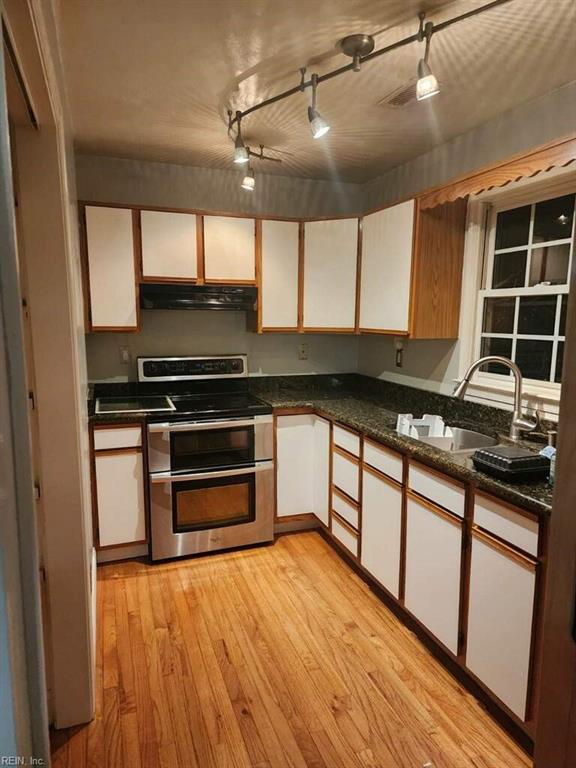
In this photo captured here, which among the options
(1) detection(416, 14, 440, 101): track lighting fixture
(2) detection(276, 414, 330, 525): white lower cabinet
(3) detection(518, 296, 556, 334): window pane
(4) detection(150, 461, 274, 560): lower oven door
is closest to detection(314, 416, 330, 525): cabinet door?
(2) detection(276, 414, 330, 525): white lower cabinet

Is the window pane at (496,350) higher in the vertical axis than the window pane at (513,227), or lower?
lower

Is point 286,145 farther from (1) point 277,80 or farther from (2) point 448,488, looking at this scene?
(2) point 448,488

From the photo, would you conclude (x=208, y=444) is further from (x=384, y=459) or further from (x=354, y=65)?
(x=354, y=65)

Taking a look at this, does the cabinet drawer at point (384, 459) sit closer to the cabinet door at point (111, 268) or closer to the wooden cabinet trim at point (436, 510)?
the wooden cabinet trim at point (436, 510)

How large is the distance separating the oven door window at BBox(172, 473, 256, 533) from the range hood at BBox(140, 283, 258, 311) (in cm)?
112

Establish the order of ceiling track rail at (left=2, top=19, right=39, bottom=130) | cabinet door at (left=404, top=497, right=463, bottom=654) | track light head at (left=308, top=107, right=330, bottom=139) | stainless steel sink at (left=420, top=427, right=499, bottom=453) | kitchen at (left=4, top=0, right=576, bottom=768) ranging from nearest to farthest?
1. ceiling track rail at (left=2, top=19, right=39, bottom=130)
2. kitchen at (left=4, top=0, right=576, bottom=768)
3. track light head at (left=308, top=107, right=330, bottom=139)
4. cabinet door at (left=404, top=497, right=463, bottom=654)
5. stainless steel sink at (left=420, top=427, right=499, bottom=453)

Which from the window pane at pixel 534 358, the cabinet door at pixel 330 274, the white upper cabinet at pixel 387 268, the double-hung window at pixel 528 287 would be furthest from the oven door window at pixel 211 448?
the window pane at pixel 534 358

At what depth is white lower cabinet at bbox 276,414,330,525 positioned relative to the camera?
3.08 meters

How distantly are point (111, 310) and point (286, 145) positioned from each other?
1.46 meters

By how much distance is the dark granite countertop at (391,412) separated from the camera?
1646mm

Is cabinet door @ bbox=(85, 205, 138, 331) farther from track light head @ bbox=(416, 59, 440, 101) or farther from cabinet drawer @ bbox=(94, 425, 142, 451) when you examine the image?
track light head @ bbox=(416, 59, 440, 101)

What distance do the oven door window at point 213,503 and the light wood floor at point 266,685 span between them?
32 centimetres

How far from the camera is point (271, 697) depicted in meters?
1.88

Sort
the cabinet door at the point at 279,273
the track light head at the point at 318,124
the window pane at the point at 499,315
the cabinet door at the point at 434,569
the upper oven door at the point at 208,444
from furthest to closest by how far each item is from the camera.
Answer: the cabinet door at the point at 279,273, the upper oven door at the point at 208,444, the window pane at the point at 499,315, the cabinet door at the point at 434,569, the track light head at the point at 318,124
